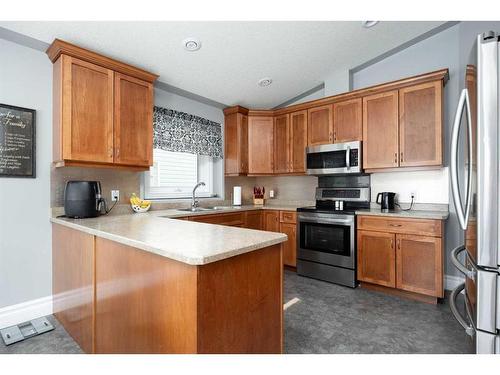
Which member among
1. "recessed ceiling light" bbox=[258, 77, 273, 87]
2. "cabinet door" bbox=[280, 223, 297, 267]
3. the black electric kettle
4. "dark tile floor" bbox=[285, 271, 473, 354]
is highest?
"recessed ceiling light" bbox=[258, 77, 273, 87]

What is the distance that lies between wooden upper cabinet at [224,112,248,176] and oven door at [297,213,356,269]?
121cm

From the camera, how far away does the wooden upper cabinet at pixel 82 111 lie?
2.19m

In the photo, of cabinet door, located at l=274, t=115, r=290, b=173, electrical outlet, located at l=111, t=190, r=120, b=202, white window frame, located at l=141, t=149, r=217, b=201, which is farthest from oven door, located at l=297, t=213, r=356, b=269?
electrical outlet, located at l=111, t=190, r=120, b=202

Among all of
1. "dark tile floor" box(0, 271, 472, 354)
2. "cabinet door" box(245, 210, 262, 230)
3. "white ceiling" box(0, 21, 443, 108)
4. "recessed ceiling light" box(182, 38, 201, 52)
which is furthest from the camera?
"cabinet door" box(245, 210, 262, 230)

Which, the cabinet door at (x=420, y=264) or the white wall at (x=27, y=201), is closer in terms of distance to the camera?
the white wall at (x=27, y=201)

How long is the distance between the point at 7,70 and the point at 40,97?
27 cm

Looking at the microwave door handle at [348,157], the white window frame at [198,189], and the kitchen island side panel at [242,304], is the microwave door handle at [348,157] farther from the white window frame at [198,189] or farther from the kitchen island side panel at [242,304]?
the kitchen island side panel at [242,304]

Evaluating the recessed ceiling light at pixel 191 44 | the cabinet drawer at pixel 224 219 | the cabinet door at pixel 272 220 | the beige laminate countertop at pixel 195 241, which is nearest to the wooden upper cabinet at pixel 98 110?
the recessed ceiling light at pixel 191 44

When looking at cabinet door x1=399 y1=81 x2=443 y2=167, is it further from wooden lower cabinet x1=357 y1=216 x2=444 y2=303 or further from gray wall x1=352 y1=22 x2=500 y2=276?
wooden lower cabinet x1=357 y1=216 x2=444 y2=303

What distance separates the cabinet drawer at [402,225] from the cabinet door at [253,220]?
139cm

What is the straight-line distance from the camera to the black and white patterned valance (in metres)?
3.26

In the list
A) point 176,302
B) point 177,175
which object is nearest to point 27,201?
point 177,175

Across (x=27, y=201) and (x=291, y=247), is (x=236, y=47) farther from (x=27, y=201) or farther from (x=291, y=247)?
(x=291, y=247)
